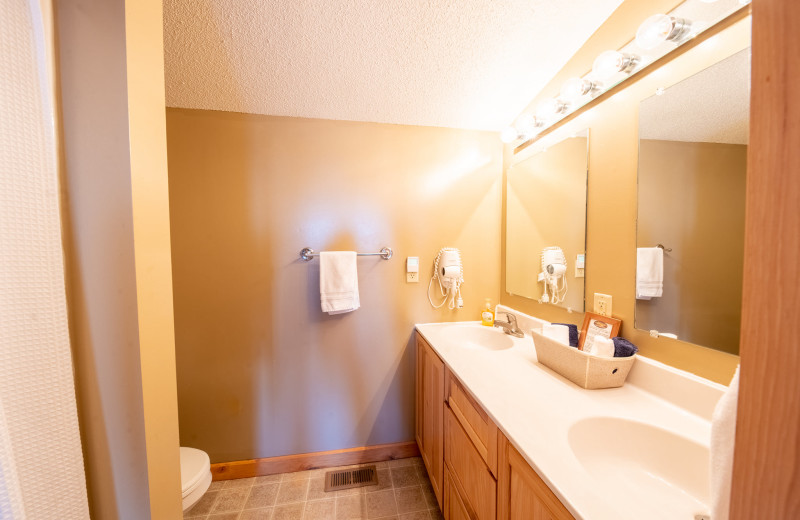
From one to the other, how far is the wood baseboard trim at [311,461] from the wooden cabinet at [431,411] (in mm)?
167

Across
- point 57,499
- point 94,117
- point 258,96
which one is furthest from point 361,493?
point 258,96

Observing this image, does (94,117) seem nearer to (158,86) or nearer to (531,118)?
(158,86)

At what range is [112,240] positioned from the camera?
0.53 meters

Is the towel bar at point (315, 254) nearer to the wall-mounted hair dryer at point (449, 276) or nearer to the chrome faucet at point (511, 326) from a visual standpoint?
the wall-mounted hair dryer at point (449, 276)

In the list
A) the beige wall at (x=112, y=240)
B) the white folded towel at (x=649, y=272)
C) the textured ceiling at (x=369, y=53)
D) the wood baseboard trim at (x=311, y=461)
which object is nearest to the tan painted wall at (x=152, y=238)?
the beige wall at (x=112, y=240)

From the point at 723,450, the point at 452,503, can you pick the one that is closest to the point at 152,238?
the point at 723,450

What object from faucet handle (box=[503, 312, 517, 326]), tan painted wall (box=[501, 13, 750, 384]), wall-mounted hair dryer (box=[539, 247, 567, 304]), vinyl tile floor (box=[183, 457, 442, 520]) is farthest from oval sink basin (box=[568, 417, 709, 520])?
vinyl tile floor (box=[183, 457, 442, 520])

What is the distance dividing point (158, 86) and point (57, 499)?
0.87 meters

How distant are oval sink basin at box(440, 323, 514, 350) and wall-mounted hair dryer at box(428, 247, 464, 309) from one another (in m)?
0.16

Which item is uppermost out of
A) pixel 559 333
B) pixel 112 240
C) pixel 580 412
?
pixel 112 240

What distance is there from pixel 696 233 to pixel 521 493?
882 mm

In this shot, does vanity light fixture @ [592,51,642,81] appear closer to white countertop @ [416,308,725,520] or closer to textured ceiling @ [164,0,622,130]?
textured ceiling @ [164,0,622,130]

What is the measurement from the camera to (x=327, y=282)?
4.89ft

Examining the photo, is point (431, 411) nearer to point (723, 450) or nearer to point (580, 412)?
point (580, 412)
